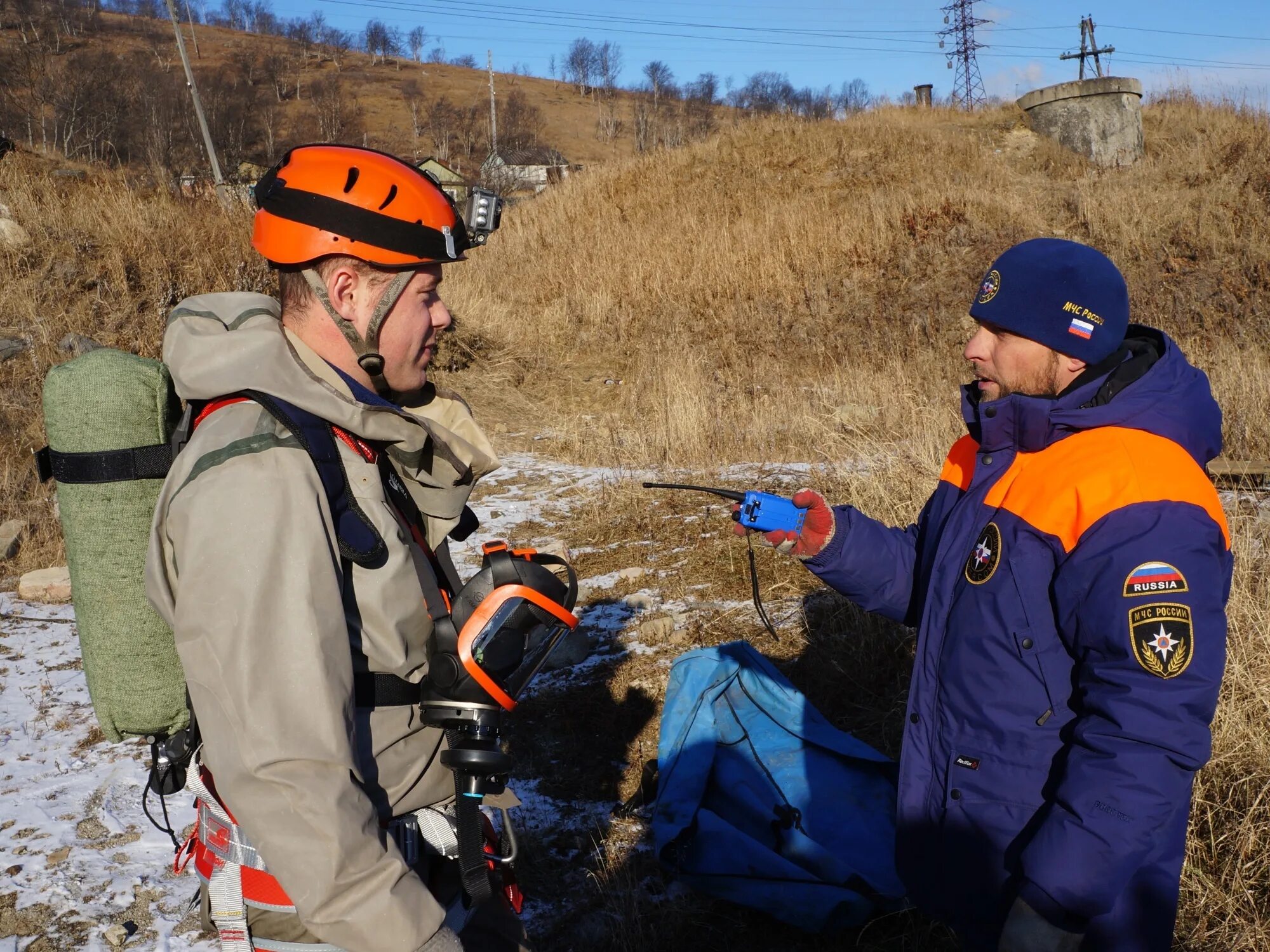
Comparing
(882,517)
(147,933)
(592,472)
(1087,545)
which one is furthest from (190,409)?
(592,472)

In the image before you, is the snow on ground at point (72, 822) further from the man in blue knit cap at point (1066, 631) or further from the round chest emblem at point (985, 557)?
the round chest emblem at point (985, 557)

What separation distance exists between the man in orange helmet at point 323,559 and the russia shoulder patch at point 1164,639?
128cm

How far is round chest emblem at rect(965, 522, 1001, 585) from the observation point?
1927 mm

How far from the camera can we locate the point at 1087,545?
1.75 m

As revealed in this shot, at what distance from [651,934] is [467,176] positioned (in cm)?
5429

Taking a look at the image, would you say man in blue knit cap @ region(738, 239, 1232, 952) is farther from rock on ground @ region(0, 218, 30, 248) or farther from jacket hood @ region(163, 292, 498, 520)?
rock on ground @ region(0, 218, 30, 248)

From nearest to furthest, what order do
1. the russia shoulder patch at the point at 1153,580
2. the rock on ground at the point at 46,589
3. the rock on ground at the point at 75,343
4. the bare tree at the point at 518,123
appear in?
the russia shoulder patch at the point at 1153,580, the rock on ground at the point at 46,589, the rock on ground at the point at 75,343, the bare tree at the point at 518,123

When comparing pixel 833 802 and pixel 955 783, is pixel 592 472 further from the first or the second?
pixel 955 783

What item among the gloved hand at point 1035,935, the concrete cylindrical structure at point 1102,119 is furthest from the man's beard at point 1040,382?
the concrete cylindrical structure at point 1102,119

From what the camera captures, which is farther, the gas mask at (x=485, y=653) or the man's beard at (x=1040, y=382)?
the man's beard at (x=1040, y=382)

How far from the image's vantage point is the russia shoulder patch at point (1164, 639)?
1619 millimetres

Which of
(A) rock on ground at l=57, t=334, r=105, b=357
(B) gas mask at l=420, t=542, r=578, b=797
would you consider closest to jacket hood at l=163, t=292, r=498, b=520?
(B) gas mask at l=420, t=542, r=578, b=797

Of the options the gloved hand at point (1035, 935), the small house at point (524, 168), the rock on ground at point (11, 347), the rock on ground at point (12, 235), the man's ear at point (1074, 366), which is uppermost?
the small house at point (524, 168)

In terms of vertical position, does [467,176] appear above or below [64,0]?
below
